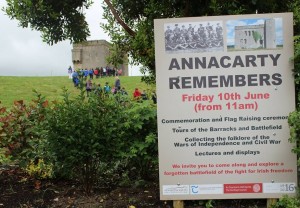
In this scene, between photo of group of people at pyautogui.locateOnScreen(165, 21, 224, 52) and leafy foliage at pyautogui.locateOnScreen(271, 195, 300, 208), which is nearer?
leafy foliage at pyautogui.locateOnScreen(271, 195, 300, 208)

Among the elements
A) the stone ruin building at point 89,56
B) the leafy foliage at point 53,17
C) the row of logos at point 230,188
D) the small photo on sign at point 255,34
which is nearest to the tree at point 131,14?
the leafy foliage at point 53,17

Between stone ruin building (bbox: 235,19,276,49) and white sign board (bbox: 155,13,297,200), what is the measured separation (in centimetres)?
1

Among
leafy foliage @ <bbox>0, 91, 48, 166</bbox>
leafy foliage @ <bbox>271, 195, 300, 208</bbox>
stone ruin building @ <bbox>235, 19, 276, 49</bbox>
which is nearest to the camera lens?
leafy foliage @ <bbox>271, 195, 300, 208</bbox>

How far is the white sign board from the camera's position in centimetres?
476

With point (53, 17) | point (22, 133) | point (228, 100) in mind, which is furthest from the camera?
point (53, 17)

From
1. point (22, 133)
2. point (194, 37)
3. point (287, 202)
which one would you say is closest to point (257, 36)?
point (194, 37)

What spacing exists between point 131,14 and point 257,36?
3436 mm

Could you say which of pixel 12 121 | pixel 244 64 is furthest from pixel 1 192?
pixel 244 64

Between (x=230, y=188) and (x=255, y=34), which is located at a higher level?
(x=255, y=34)

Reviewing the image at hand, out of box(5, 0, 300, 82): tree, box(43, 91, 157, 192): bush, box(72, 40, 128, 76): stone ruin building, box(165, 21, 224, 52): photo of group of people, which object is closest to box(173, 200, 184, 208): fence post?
box(43, 91, 157, 192): bush

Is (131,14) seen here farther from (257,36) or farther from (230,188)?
(230,188)

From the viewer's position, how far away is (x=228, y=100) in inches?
188

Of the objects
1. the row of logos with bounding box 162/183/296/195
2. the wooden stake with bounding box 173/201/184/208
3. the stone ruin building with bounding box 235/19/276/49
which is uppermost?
the stone ruin building with bounding box 235/19/276/49

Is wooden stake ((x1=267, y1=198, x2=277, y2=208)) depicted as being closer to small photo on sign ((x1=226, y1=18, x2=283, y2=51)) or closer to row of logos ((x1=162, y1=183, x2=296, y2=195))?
row of logos ((x1=162, y1=183, x2=296, y2=195))
